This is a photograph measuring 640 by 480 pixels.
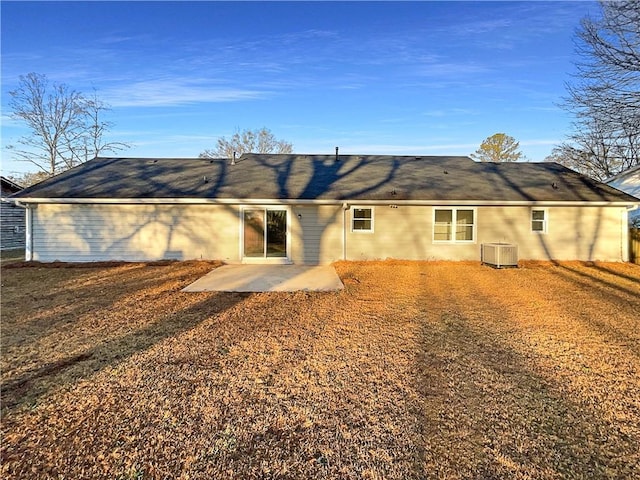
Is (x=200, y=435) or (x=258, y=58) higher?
(x=258, y=58)

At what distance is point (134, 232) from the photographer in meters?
11.8

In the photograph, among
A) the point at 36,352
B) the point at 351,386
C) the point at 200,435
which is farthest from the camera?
the point at 36,352

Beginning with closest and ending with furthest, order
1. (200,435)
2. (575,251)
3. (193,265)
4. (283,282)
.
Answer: (200,435) → (283,282) → (193,265) → (575,251)

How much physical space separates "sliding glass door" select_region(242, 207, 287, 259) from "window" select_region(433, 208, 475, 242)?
17.1ft

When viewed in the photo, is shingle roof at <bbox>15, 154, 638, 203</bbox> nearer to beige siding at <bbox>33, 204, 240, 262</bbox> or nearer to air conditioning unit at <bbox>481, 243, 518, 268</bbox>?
beige siding at <bbox>33, 204, 240, 262</bbox>

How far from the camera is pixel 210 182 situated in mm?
12992

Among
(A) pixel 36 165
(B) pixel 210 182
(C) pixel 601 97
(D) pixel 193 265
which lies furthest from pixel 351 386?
(A) pixel 36 165

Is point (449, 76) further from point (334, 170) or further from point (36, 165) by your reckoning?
point (36, 165)

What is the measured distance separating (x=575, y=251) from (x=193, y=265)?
12.8 metres

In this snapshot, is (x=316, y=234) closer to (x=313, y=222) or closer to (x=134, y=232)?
(x=313, y=222)

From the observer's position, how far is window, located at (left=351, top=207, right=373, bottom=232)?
11.9 metres

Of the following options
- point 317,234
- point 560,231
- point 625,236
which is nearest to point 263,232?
point 317,234

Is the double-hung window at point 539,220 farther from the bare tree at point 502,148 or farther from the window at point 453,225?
the bare tree at point 502,148

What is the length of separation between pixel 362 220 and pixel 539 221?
6.10 m
